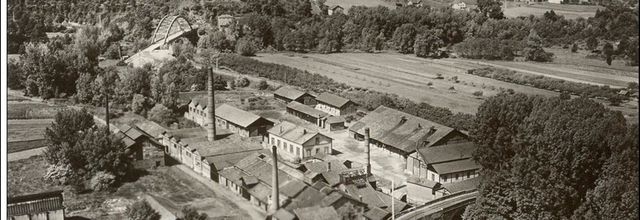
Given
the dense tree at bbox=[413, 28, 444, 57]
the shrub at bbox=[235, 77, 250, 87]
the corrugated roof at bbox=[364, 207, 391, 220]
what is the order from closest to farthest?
the corrugated roof at bbox=[364, 207, 391, 220] → the shrub at bbox=[235, 77, 250, 87] → the dense tree at bbox=[413, 28, 444, 57]

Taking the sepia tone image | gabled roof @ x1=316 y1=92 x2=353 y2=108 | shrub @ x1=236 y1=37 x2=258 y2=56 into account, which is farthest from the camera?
shrub @ x1=236 y1=37 x2=258 y2=56

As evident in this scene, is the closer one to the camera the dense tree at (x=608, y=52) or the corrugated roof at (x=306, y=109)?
the dense tree at (x=608, y=52)

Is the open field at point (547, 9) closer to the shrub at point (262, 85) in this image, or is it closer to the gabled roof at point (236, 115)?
the shrub at point (262, 85)

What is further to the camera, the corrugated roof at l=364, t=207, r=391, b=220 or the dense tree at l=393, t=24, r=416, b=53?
the dense tree at l=393, t=24, r=416, b=53

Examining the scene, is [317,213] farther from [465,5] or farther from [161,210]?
[465,5]

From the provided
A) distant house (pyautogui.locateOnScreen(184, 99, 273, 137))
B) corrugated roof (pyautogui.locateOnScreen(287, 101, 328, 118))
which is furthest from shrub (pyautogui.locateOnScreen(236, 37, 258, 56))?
distant house (pyautogui.locateOnScreen(184, 99, 273, 137))

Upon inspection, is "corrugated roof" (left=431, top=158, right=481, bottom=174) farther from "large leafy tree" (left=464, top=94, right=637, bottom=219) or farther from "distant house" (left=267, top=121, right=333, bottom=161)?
"distant house" (left=267, top=121, right=333, bottom=161)

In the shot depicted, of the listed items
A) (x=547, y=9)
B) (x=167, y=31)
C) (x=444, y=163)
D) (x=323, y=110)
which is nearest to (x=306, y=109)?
(x=323, y=110)

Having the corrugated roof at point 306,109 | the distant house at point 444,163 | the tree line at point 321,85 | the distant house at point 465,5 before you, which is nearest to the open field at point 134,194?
the distant house at point 444,163
